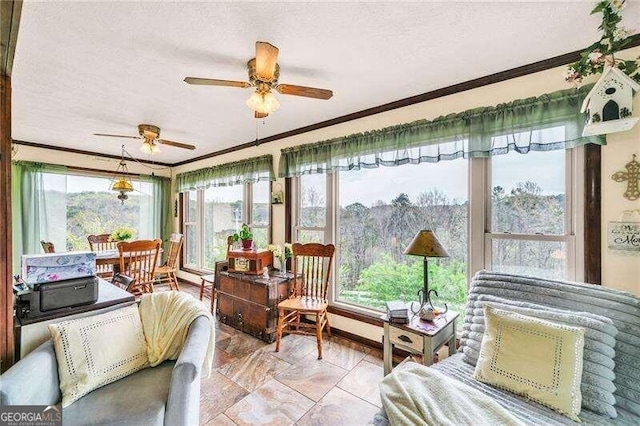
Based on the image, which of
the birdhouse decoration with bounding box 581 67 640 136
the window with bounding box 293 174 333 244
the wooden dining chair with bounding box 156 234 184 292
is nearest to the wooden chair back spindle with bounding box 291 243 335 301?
the window with bounding box 293 174 333 244

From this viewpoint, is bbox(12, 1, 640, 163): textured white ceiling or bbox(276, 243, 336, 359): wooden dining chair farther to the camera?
bbox(276, 243, 336, 359): wooden dining chair

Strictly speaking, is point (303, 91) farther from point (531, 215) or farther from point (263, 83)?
→ point (531, 215)

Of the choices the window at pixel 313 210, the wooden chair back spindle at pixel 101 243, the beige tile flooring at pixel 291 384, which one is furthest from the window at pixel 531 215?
the wooden chair back spindle at pixel 101 243

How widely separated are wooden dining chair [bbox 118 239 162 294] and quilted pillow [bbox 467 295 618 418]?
3.59m

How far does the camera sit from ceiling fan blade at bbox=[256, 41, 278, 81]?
4.94 ft

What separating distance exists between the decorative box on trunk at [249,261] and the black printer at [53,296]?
1407 mm

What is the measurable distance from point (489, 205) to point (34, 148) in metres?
5.80

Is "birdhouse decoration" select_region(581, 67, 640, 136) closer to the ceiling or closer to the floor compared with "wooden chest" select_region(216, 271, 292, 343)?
closer to the ceiling

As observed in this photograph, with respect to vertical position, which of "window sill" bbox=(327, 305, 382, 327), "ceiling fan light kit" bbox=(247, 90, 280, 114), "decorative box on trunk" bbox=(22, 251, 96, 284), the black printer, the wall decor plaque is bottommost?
"window sill" bbox=(327, 305, 382, 327)

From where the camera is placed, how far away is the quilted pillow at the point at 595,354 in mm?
1188

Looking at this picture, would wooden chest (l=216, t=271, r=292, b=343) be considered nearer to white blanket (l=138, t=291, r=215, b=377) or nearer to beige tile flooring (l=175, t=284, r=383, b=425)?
beige tile flooring (l=175, t=284, r=383, b=425)

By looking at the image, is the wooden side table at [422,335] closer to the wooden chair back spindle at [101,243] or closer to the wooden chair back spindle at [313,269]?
the wooden chair back spindle at [313,269]

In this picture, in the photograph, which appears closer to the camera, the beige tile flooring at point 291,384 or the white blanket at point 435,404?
the white blanket at point 435,404

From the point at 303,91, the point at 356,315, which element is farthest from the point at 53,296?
the point at 356,315
